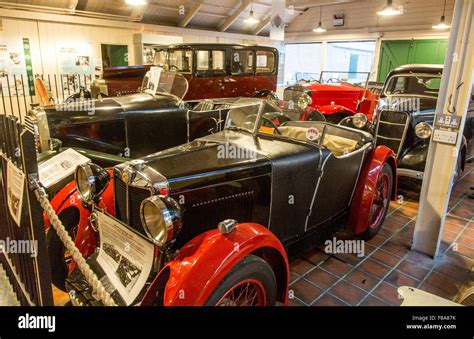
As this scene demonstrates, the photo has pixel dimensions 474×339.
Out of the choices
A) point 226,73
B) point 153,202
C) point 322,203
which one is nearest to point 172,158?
point 153,202

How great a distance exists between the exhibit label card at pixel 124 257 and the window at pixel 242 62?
5401mm

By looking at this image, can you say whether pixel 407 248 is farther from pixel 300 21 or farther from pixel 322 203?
pixel 300 21

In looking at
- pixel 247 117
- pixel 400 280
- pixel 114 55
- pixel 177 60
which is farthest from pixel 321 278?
pixel 114 55

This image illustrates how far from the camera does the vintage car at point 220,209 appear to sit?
1729 mm

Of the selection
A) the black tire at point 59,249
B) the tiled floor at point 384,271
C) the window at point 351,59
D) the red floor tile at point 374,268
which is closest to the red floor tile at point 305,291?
the tiled floor at point 384,271

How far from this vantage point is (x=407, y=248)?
3.37 meters

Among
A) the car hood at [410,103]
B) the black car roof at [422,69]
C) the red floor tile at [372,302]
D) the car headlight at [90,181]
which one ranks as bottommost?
the red floor tile at [372,302]

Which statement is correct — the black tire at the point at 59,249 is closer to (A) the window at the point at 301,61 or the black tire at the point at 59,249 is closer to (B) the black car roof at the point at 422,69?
(B) the black car roof at the point at 422,69

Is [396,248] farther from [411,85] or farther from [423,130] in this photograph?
[411,85]

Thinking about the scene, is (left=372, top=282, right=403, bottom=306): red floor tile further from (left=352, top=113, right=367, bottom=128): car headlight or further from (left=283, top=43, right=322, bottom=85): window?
(left=283, top=43, right=322, bottom=85): window

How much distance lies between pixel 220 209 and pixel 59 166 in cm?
183

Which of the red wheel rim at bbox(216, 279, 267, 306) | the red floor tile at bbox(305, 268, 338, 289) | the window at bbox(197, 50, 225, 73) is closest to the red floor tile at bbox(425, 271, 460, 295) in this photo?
the red floor tile at bbox(305, 268, 338, 289)

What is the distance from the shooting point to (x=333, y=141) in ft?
10.7
